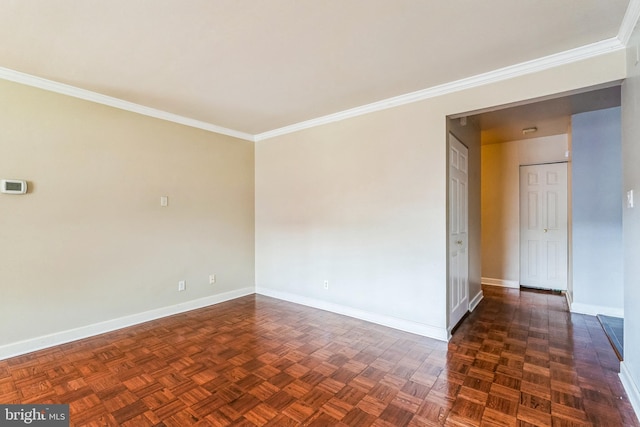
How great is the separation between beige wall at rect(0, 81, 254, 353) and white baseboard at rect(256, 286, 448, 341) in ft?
2.57

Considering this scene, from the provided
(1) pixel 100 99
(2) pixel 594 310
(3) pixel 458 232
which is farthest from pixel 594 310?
(1) pixel 100 99

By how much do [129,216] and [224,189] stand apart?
1282mm

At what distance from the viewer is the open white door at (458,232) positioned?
305cm

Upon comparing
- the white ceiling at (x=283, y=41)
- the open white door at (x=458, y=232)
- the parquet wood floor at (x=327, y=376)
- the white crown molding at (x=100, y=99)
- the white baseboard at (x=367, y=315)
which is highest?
the white ceiling at (x=283, y=41)

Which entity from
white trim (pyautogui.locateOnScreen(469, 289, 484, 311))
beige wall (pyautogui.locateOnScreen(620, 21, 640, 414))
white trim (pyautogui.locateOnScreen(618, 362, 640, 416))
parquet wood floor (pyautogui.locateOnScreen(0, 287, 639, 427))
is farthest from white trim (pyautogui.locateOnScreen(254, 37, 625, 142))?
white trim (pyautogui.locateOnScreen(469, 289, 484, 311))

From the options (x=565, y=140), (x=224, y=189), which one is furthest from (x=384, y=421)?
(x=565, y=140)

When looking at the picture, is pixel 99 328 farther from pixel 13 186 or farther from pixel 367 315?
pixel 367 315

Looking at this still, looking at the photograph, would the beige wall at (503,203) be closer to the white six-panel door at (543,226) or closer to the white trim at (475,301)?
the white six-panel door at (543,226)

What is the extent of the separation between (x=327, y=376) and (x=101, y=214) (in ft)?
9.14

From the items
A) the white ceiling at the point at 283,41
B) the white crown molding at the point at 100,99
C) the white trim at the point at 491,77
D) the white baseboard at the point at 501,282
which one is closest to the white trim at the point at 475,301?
the white baseboard at the point at 501,282

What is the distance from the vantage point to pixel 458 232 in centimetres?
330

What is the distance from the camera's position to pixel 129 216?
10.8ft

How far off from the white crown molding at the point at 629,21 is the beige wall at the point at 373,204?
145 millimetres

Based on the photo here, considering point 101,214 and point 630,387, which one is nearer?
point 630,387
